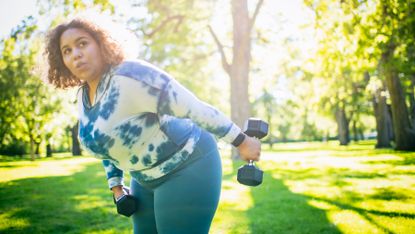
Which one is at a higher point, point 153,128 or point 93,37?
point 93,37

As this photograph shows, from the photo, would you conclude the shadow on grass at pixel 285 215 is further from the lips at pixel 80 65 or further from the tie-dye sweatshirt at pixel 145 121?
the lips at pixel 80 65

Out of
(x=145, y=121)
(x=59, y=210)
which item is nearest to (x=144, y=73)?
(x=145, y=121)

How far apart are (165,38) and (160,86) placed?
16.9 meters

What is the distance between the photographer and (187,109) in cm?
189

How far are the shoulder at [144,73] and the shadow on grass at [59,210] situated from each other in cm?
414

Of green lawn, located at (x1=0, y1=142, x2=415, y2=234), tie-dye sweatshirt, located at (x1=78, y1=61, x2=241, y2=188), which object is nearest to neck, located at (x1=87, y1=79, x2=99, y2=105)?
tie-dye sweatshirt, located at (x1=78, y1=61, x2=241, y2=188)

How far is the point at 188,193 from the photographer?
2.00 m

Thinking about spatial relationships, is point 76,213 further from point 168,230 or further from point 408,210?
point 408,210

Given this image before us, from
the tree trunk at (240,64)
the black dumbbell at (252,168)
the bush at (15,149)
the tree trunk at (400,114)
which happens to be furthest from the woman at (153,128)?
the bush at (15,149)

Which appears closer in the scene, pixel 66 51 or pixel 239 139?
pixel 239 139

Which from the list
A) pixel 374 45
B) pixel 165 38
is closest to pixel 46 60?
pixel 374 45

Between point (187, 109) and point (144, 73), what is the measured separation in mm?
306

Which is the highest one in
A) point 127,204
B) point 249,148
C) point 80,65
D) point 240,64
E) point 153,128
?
point 240,64

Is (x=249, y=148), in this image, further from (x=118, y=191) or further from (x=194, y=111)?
(x=118, y=191)
